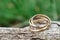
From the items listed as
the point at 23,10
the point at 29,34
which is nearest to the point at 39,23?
the point at 29,34

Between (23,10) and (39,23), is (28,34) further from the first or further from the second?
(23,10)

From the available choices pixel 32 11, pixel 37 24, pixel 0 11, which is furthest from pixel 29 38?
pixel 0 11

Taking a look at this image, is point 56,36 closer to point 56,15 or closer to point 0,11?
point 56,15

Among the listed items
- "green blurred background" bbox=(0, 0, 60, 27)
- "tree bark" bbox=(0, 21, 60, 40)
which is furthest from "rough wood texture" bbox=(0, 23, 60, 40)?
"green blurred background" bbox=(0, 0, 60, 27)

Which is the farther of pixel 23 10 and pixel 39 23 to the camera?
pixel 23 10

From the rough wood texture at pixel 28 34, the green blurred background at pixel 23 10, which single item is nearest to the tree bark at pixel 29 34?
the rough wood texture at pixel 28 34

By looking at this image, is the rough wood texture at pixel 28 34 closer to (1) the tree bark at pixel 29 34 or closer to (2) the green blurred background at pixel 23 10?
(1) the tree bark at pixel 29 34
